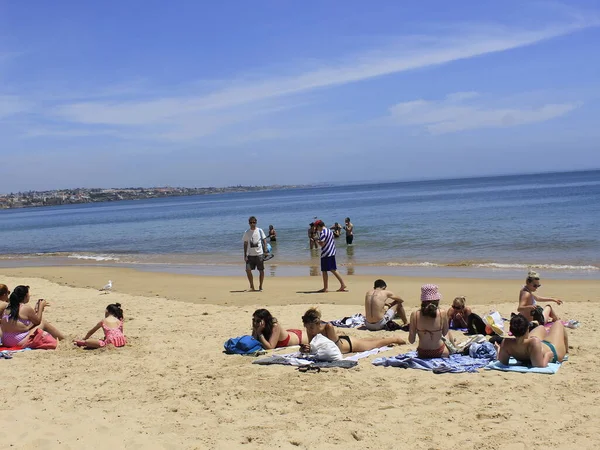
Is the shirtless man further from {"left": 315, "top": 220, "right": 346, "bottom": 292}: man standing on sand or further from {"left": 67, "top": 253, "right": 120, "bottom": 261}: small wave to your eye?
{"left": 67, "top": 253, "right": 120, "bottom": 261}: small wave

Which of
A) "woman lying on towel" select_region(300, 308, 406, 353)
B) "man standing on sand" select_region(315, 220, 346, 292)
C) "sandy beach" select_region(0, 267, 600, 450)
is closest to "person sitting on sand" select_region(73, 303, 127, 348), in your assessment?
"sandy beach" select_region(0, 267, 600, 450)

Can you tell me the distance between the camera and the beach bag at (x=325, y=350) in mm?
7207

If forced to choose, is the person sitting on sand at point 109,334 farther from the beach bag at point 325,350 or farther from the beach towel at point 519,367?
the beach towel at point 519,367

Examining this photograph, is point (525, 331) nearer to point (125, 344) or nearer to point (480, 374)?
point (480, 374)

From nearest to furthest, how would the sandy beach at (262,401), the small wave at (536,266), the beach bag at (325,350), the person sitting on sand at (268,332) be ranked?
1. the sandy beach at (262,401)
2. the beach bag at (325,350)
3. the person sitting on sand at (268,332)
4. the small wave at (536,266)

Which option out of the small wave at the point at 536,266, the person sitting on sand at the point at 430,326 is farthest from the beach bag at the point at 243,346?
the small wave at the point at 536,266

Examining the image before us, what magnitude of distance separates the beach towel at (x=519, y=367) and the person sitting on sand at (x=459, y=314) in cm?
203

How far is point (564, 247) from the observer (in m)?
20.5

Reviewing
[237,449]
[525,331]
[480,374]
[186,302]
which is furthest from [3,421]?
[186,302]

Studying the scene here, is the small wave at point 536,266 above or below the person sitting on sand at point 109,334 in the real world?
below

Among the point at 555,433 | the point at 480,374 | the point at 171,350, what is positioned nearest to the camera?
the point at 555,433

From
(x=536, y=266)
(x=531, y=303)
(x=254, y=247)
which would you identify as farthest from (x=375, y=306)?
(x=536, y=266)

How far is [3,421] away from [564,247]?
63.2 ft

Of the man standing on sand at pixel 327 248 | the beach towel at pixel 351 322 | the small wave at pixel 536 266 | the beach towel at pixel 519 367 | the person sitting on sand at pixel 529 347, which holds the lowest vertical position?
the small wave at pixel 536 266
